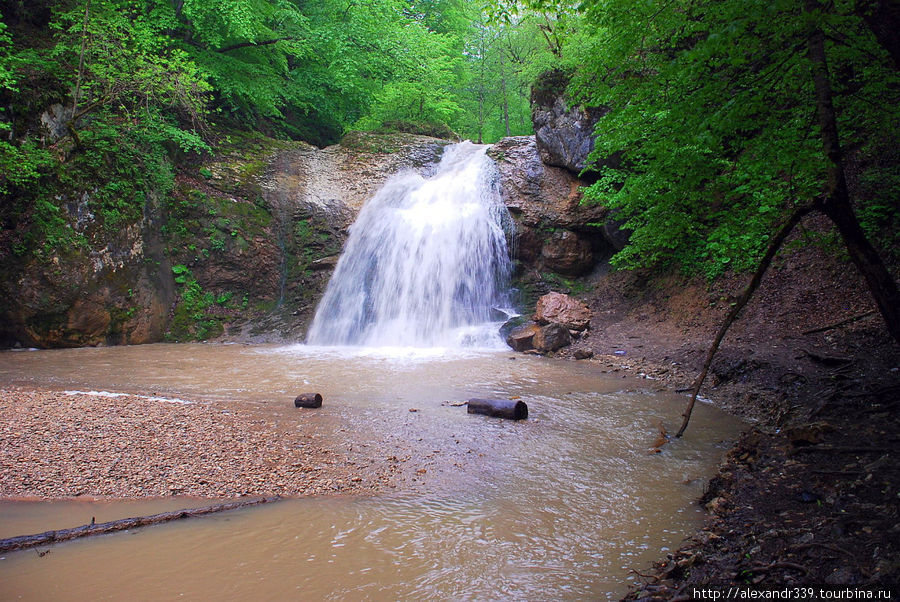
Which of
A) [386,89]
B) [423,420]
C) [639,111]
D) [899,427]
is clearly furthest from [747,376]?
[386,89]

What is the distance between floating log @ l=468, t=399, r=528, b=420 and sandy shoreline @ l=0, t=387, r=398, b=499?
186 cm

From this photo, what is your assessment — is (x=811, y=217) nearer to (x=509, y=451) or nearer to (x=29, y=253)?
(x=509, y=451)

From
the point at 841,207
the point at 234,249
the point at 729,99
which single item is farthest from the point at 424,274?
the point at 841,207

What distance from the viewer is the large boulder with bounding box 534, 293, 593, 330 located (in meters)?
11.4

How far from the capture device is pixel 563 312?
462 inches

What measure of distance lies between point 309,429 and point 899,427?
5.07m

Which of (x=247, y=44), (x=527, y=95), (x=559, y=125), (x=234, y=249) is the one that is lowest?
(x=234, y=249)

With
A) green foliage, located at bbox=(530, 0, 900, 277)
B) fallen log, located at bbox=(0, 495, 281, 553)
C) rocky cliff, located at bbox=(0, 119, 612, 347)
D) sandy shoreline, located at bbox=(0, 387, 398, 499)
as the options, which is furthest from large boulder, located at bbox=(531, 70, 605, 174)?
fallen log, located at bbox=(0, 495, 281, 553)

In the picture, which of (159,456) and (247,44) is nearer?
(159,456)

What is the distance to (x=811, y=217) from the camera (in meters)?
9.17

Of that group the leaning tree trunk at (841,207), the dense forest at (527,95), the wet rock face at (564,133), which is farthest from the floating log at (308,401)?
→ the wet rock face at (564,133)

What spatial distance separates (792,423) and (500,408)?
9.46 feet

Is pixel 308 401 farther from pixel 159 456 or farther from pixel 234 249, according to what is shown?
pixel 234 249

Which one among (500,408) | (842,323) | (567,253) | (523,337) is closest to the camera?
(500,408)
